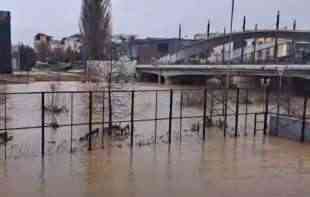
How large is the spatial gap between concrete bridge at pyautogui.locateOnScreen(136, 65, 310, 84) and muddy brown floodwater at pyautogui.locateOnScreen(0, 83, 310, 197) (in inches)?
1046

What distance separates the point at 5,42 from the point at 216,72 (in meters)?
29.9

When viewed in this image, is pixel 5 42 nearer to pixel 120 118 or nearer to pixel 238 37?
pixel 238 37

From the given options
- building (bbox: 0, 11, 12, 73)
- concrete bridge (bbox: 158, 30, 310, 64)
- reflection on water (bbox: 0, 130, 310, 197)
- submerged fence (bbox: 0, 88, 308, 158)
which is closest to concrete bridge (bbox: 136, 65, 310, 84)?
submerged fence (bbox: 0, 88, 308, 158)

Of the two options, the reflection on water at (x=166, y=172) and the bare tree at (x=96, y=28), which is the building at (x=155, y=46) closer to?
the bare tree at (x=96, y=28)

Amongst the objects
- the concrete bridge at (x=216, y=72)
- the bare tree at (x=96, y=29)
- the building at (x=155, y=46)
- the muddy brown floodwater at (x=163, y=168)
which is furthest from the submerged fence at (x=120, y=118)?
the building at (x=155, y=46)

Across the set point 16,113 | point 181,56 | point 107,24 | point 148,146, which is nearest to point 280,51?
point 181,56

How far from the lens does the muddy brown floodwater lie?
1064 cm

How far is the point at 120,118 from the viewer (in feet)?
79.1

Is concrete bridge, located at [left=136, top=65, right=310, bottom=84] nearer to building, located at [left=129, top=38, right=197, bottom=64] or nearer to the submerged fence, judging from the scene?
the submerged fence

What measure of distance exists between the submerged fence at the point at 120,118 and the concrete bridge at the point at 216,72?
7.00 m

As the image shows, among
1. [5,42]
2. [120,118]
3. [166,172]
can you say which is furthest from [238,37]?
[166,172]

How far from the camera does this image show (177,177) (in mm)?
11680

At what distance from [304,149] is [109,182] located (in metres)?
7.79

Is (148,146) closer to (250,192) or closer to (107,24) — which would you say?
(250,192)
